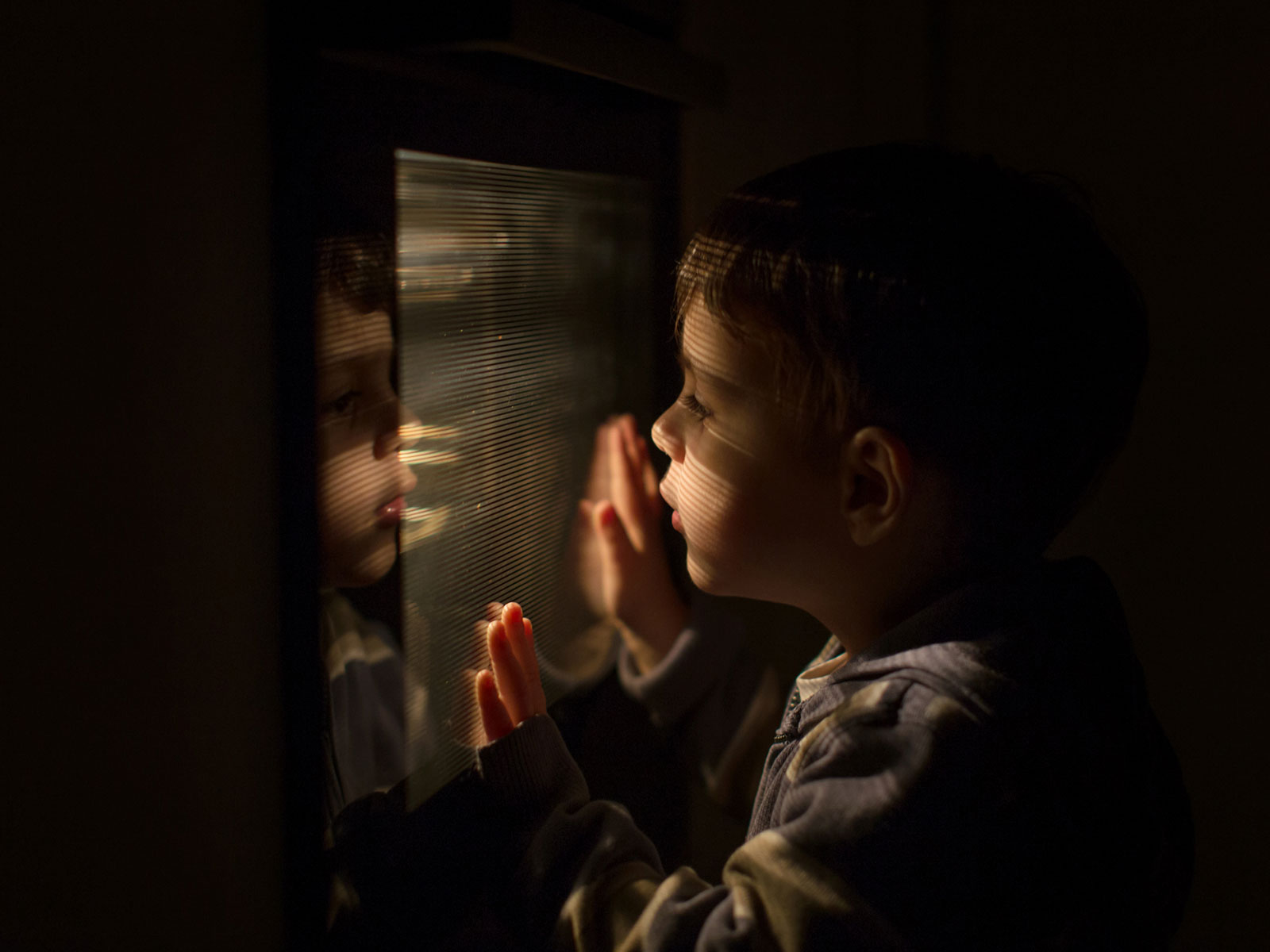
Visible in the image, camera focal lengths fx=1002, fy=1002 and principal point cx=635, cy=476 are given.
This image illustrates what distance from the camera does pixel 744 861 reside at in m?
0.54

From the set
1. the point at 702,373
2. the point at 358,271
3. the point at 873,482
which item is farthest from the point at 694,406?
the point at 358,271

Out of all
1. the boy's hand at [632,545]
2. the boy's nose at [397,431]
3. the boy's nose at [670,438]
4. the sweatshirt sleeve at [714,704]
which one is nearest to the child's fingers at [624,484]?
the boy's hand at [632,545]

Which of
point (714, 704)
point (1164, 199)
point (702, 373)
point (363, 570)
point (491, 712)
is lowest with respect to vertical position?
point (714, 704)

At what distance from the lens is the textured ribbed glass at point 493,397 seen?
613 mm

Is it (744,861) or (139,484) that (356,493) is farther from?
(744,861)

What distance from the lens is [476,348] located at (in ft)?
2.19

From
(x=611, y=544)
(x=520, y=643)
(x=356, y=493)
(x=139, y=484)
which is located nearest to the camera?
(x=139, y=484)

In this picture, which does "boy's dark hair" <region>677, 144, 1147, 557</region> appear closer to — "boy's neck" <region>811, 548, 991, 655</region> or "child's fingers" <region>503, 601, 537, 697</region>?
"boy's neck" <region>811, 548, 991, 655</region>

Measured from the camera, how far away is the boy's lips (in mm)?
594

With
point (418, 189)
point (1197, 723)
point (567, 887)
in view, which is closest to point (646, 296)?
point (418, 189)

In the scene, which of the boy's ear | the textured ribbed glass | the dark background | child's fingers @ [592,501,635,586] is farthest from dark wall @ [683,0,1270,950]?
the dark background

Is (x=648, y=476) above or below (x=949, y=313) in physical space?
below

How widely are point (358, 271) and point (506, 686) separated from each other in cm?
28

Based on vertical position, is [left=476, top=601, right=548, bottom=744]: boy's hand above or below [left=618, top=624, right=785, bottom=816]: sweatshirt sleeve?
above
